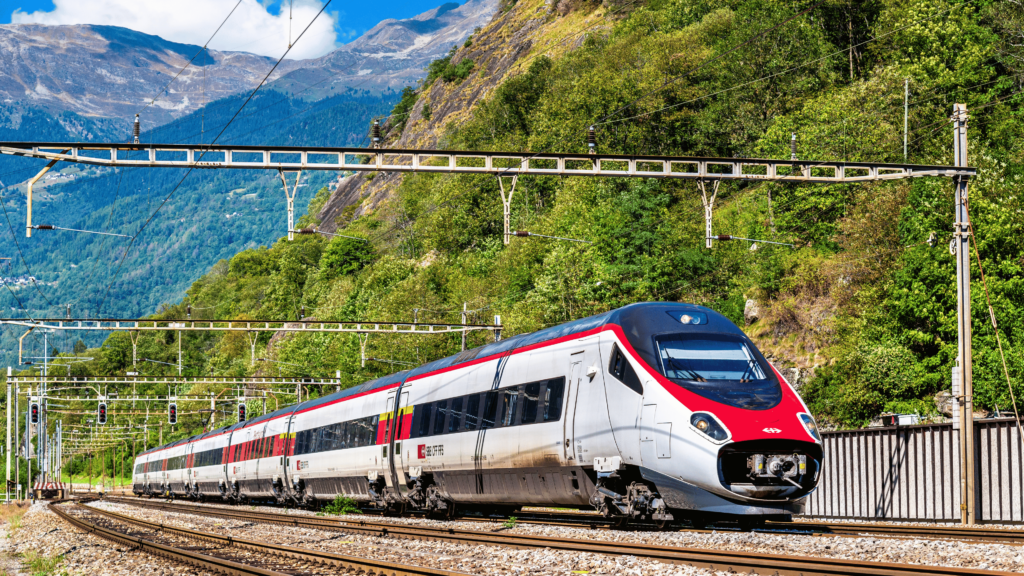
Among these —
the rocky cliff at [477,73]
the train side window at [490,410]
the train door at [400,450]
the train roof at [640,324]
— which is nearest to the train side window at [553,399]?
the train roof at [640,324]

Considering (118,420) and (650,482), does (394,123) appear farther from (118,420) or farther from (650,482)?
(650,482)

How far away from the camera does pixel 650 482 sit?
1695 cm

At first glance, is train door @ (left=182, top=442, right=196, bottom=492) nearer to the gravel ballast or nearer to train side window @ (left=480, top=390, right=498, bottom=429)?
the gravel ballast

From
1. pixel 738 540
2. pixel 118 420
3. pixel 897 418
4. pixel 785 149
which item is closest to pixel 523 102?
pixel 118 420

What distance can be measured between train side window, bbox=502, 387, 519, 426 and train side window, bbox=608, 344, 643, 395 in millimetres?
3656

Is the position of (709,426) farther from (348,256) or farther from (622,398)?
(348,256)

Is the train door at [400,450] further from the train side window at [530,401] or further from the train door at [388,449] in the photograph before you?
the train side window at [530,401]

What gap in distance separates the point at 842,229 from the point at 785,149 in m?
8.67

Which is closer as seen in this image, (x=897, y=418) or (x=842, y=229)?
(x=897, y=418)

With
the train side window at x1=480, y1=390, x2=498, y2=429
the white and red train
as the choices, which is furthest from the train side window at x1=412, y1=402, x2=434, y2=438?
the train side window at x1=480, y1=390, x2=498, y2=429

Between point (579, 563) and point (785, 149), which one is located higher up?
point (785, 149)

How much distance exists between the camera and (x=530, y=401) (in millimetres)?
20328

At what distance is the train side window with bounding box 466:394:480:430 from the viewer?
73.8 ft

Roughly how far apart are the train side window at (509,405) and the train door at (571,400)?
2.05m
